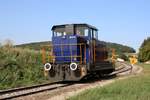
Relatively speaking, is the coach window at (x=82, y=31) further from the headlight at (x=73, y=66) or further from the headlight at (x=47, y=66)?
the headlight at (x=47, y=66)

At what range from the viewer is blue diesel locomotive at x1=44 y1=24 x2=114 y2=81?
19859mm

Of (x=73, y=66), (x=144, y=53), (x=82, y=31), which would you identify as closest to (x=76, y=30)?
(x=82, y=31)

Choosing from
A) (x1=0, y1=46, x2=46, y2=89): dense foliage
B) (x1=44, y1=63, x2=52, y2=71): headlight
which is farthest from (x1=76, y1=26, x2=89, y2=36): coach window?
(x1=0, y1=46, x2=46, y2=89): dense foliage

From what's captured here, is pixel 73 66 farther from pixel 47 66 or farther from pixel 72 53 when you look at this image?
pixel 47 66

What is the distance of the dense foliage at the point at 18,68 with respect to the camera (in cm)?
1941

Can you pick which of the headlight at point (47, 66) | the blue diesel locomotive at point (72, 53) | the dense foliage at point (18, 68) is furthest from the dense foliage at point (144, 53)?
the headlight at point (47, 66)

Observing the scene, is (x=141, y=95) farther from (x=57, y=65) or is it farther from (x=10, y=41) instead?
(x=10, y=41)

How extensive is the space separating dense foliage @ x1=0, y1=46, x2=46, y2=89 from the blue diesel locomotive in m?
1.68

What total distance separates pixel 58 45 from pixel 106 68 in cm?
429

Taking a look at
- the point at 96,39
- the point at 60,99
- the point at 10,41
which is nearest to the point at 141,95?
the point at 60,99

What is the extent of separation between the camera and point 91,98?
1161 cm

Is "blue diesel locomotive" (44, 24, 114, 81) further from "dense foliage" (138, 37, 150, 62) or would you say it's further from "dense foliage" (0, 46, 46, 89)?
"dense foliage" (138, 37, 150, 62)

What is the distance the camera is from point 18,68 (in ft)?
70.7

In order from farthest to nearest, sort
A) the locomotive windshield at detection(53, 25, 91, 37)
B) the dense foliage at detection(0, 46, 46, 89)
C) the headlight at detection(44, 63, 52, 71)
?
1. the locomotive windshield at detection(53, 25, 91, 37)
2. the headlight at detection(44, 63, 52, 71)
3. the dense foliage at detection(0, 46, 46, 89)
